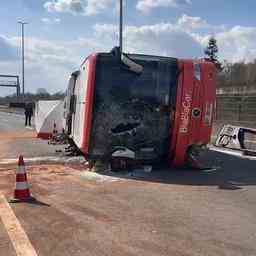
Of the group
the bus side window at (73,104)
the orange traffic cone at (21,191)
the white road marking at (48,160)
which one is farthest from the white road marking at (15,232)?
the bus side window at (73,104)

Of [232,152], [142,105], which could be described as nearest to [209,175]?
[142,105]

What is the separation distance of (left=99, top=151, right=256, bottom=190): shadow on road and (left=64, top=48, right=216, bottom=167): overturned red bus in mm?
526

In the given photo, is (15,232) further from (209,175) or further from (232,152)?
(232,152)

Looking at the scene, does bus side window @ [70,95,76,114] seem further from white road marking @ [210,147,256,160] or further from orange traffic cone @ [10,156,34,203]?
orange traffic cone @ [10,156,34,203]

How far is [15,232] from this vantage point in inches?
239

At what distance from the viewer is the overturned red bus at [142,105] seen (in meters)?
11.3

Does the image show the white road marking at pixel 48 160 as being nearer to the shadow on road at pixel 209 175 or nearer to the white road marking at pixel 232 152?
the shadow on road at pixel 209 175

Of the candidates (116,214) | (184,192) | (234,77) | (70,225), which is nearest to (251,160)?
(184,192)

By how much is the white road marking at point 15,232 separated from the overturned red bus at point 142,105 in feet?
12.9

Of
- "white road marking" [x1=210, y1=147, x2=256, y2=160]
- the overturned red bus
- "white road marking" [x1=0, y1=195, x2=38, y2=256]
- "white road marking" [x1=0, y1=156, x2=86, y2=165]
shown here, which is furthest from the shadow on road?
"white road marking" [x1=0, y1=195, x2=38, y2=256]

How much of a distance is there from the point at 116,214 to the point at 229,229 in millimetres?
1621

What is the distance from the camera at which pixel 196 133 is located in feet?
38.3

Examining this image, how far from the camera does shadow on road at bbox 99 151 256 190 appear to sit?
32.5ft

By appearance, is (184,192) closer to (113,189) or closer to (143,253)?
(113,189)
